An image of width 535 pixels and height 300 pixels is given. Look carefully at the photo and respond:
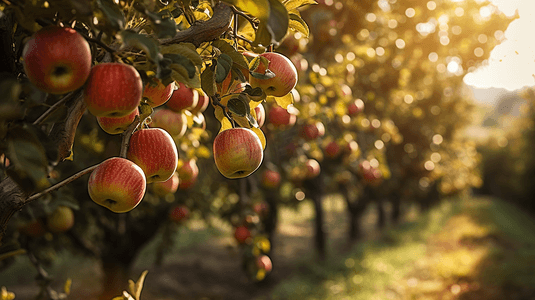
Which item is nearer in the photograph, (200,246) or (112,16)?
(112,16)

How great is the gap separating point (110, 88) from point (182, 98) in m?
0.77

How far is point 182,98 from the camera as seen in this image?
176 cm

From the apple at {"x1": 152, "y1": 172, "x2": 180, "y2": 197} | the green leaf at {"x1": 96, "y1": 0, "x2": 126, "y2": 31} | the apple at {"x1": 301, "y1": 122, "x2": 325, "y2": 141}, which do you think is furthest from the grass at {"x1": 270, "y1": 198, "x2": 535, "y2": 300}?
the green leaf at {"x1": 96, "y1": 0, "x2": 126, "y2": 31}

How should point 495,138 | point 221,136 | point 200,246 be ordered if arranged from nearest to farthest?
point 221,136, point 200,246, point 495,138

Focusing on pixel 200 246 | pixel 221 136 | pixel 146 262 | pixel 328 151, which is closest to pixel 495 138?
pixel 200 246

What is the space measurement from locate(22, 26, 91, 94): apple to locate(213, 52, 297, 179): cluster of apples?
0.54 m

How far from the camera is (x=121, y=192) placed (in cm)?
125

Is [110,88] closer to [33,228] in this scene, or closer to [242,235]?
[33,228]

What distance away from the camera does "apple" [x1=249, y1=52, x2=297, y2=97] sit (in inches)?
55.2

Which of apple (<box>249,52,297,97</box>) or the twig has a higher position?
apple (<box>249,52,297,97</box>)

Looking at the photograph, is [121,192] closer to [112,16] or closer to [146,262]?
[112,16]

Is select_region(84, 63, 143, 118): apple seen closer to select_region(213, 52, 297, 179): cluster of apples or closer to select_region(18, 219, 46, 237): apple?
select_region(213, 52, 297, 179): cluster of apples

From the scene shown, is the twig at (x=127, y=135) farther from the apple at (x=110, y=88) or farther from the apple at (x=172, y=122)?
the apple at (x=172, y=122)

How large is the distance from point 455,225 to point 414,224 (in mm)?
2550
